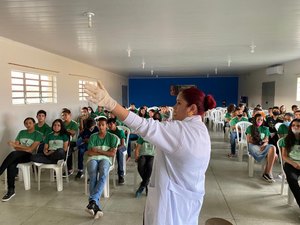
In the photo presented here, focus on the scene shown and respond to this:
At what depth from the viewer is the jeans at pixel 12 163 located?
3176 millimetres

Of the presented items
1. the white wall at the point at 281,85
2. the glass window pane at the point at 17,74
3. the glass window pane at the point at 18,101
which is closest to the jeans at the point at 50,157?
the glass window pane at the point at 18,101

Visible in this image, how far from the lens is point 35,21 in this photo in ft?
10.2

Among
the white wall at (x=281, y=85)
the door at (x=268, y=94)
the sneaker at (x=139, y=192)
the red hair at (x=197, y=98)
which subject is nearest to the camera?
the red hair at (x=197, y=98)

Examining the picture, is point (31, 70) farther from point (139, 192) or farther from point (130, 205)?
point (130, 205)

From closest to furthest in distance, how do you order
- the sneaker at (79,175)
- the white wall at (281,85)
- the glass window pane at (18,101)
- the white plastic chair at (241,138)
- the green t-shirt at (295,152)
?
1. the green t-shirt at (295,152)
2. the sneaker at (79,175)
3. the glass window pane at (18,101)
4. the white plastic chair at (241,138)
5. the white wall at (281,85)

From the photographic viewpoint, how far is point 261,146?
388cm

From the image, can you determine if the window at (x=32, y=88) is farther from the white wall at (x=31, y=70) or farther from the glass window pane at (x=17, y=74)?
the white wall at (x=31, y=70)

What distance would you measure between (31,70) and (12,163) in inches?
87.8

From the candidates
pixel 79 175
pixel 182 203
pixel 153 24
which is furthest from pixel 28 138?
pixel 182 203

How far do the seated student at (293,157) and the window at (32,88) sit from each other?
4.30 m

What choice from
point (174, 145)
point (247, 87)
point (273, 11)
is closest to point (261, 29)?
point (273, 11)

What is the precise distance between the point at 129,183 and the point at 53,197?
3.37ft

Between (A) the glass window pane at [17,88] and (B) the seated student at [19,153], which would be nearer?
(B) the seated student at [19,153]

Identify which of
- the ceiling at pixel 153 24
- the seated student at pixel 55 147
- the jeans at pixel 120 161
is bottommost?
the jeans at pixel 120 161
